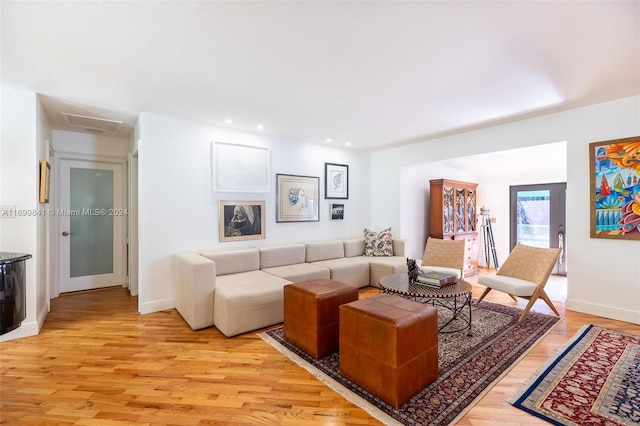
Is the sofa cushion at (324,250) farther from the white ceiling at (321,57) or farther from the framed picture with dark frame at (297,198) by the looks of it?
the white ceiling at (321,57)

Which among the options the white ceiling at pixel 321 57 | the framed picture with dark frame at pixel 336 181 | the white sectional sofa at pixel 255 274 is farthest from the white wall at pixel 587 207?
the framed picture with dark frame at pixel 336 181

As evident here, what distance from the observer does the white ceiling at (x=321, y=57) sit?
1.80 meters

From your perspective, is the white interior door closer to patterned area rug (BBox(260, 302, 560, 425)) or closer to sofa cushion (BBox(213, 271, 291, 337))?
sofa cushion (BBox(213, 271, 291, 337))

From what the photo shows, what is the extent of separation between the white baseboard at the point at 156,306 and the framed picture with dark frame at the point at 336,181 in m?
2.95

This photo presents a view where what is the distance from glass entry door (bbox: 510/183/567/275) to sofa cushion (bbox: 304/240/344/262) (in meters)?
3.95

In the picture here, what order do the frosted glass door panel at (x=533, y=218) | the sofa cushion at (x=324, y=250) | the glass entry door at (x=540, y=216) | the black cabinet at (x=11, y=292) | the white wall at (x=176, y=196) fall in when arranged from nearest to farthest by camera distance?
the black cabinet at (x=11, y=292), the white wall at (x=176, y=196), the sofa cushion at (x=324, y=250), the glass entry door at (x=540, y=216), the frosted glass door panel at (x=533, y=218)

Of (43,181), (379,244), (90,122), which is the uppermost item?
(90,122)

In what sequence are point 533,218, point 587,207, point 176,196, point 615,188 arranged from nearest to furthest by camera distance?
point 615,188
point 587,207
point 176,196
point 533,218

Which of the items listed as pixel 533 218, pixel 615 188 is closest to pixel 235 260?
pixel 615 188

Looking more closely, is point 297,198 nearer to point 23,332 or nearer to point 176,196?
point 176,196

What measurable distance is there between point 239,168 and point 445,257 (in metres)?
3.34

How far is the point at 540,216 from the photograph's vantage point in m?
5.92

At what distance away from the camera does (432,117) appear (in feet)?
→ 12.5

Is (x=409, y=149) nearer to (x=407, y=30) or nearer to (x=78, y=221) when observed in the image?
(x=407, y=30)
